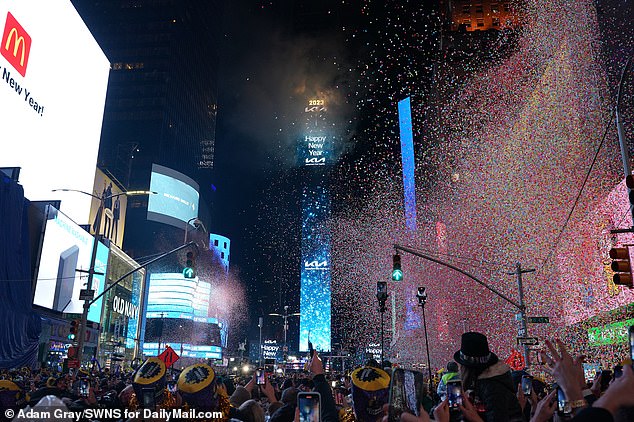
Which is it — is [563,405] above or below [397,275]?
below

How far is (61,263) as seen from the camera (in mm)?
38000

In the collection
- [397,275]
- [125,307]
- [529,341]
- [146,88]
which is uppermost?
[146,88]

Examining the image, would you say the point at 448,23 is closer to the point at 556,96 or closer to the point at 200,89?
the point at 556,96

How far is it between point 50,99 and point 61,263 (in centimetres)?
1192

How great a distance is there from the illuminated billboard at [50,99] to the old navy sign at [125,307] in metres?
14.9

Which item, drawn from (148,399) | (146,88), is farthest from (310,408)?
(146,88)

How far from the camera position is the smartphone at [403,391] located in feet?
10.2

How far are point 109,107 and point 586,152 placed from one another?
320 ft

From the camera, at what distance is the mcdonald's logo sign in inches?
1152

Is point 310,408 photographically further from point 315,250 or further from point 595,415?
point 315,250

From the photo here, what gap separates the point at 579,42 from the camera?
41219 mm

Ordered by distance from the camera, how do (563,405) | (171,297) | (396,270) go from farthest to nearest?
(171,297), (396,270), (563,405)

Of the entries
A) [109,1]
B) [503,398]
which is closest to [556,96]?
[503,398]

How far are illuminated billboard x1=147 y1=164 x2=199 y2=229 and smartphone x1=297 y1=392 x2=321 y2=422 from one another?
9151 cm
